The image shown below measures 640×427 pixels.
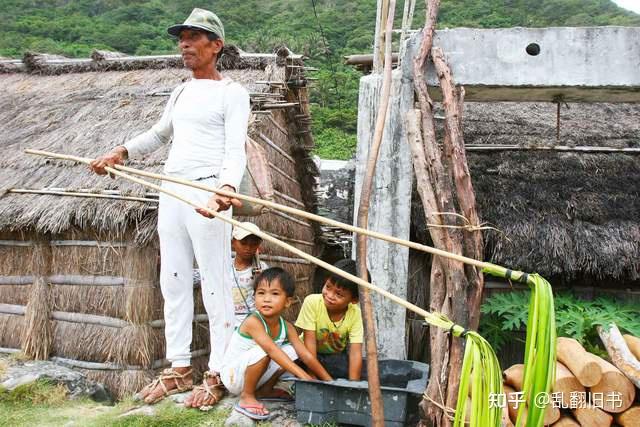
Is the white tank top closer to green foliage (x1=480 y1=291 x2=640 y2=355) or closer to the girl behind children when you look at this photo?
the girl behind children

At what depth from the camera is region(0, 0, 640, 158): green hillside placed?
16750 millimetres

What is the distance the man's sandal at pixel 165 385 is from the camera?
372 centimetres

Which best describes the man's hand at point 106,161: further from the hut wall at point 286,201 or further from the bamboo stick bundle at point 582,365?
the bamboo stick bundle at point 582,365

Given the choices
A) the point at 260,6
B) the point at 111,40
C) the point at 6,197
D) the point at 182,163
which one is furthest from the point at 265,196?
the point at 260,6

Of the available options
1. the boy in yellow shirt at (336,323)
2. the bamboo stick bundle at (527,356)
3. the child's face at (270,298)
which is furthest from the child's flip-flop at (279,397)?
the bamboo stick bundle at (527,356)

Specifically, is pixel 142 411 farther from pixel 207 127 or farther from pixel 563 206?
pixel 563 206

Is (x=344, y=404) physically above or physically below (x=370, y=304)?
below

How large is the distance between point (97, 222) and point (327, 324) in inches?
81.0

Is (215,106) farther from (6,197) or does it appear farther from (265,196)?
(6,197)

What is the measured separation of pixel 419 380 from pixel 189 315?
1.46 m

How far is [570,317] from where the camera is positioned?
4395mm

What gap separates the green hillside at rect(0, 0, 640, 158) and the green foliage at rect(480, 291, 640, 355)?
9.82m


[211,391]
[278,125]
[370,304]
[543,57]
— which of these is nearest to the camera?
[370,304]

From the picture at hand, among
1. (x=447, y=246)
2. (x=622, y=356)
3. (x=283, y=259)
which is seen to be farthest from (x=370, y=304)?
(x=283, y=259)
